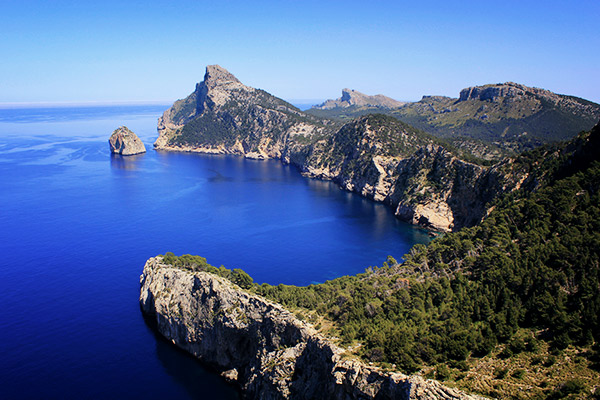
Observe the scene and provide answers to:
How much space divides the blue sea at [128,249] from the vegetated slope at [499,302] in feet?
61.7

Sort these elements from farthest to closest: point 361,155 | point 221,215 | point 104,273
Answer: point 361,155 < point 221,215 < point 104,273

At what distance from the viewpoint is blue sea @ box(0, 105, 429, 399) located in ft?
157

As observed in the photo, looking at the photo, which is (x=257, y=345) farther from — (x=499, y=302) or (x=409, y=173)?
(x=409, y=173)

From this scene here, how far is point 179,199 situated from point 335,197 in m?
52.4

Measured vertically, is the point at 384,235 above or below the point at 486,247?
below

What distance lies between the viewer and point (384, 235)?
314 ft

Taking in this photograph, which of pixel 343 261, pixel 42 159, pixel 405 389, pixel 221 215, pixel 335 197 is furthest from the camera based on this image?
pixel 42 159

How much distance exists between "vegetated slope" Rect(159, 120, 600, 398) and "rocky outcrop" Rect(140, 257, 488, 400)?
3.10m

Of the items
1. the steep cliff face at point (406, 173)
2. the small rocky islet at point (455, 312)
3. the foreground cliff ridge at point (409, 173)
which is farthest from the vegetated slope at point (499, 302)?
the steep cliff face at point (406, 173)

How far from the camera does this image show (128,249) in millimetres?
83125

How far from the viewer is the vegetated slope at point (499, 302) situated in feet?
101

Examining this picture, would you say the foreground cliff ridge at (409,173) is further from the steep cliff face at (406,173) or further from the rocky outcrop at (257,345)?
the rocky outcrop at (257,345)

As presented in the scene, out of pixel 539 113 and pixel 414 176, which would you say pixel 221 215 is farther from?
pixel 539 113

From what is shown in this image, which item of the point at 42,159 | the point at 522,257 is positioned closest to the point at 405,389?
the point at 522,257
